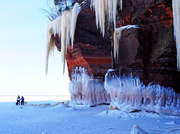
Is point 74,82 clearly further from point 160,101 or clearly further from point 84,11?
point 160,101

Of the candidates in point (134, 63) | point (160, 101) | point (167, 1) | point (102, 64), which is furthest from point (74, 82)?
point (167, 1)

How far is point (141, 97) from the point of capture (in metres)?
5.34

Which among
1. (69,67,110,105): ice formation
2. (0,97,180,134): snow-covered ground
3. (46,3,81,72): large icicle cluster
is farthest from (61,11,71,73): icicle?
(0,97,180,134): snow-covered ground

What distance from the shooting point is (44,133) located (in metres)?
2.97

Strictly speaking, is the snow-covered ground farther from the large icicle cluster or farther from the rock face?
the large icicle cluster

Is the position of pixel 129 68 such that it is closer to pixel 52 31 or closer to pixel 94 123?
pixel 94 123

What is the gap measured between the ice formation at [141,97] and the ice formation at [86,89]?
295cm

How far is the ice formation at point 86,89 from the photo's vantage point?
8.95m

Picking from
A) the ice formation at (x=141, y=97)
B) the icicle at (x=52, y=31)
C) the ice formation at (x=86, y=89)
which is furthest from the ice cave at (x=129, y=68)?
the ice formation at (x=86, y=89)

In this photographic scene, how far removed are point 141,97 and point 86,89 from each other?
4.11m

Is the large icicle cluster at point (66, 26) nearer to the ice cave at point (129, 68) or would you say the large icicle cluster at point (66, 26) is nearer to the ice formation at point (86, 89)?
the ice cave at point (129, 68)

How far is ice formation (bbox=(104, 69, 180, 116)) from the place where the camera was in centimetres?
501

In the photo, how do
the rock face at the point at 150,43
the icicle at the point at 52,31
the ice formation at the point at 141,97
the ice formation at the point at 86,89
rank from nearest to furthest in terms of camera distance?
the ice formation at the point at 141,97
the rock face at the point at 150,43
the icicle at the point at 52,31
the ice formation at the point at 86,89

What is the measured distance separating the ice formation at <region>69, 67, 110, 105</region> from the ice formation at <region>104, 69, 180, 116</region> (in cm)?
295
